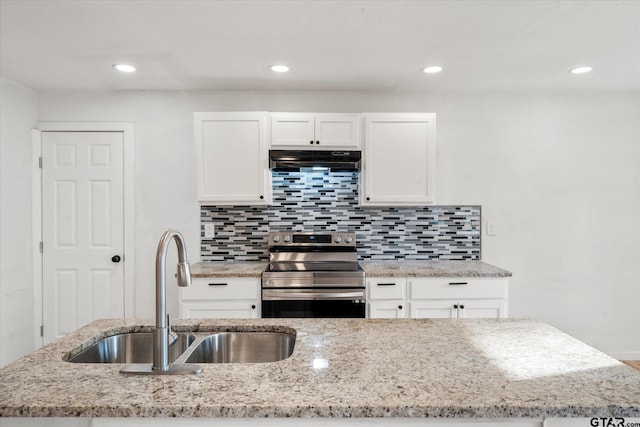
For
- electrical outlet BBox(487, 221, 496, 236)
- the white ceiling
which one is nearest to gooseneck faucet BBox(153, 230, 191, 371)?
the white ceiling

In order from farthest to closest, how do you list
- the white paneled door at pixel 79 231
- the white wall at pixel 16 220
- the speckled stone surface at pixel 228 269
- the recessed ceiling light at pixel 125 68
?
the white paneled door at pixel 79 231 → the white wall at pixel 16 220 → the speckled stone surface at pixel 228 269 → the recessed ceiling light at pixel 125 68

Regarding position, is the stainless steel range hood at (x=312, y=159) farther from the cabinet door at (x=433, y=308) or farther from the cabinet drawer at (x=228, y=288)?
the cabinet door at (x=433, y=308)

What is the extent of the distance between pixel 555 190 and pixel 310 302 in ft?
8.12

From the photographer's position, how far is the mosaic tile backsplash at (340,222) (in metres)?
3.71

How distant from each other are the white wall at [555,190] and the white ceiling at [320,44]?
0.25 metres

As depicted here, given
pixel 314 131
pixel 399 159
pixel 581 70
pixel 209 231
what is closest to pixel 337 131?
pixel 314 131

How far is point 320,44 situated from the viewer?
2.58 meters

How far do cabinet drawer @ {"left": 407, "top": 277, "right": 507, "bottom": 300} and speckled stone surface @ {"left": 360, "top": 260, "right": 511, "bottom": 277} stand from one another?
0.04 m

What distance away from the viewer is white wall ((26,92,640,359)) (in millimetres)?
3740

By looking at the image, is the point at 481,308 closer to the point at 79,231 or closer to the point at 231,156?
the point at 231,156

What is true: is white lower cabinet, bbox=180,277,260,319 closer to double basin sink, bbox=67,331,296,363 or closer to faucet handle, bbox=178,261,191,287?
double basin sink, bbox=67,331,296,363

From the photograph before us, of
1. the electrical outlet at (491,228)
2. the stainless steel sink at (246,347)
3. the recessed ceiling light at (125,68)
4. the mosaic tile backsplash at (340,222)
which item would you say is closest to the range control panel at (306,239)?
the mosaic tile backsplash at (340,222)

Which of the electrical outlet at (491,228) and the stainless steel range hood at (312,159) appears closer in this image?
the stainless steel range hood at (312,159)

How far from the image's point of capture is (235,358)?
1691 mm
